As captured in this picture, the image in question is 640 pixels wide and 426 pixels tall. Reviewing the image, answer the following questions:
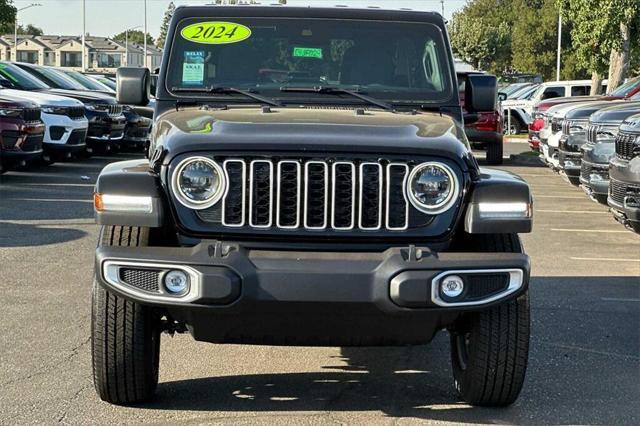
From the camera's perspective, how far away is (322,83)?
6.25m

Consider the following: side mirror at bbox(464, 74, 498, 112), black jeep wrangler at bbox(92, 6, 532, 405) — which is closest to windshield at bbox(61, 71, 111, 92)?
side mirror at bbox(464, 74, 498, 112)

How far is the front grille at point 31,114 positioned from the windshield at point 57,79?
18.4 feet

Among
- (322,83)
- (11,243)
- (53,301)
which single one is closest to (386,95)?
(322,83)

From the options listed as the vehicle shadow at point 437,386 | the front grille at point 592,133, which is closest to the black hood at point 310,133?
the vehicle shadow at point 437,386

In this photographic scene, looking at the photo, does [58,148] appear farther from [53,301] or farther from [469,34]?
[469,34]

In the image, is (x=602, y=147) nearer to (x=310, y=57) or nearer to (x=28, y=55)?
(x=310, y=57)

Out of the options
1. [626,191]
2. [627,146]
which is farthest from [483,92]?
[627,146]

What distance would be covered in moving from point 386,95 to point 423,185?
4.55 ft

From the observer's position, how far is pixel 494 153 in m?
22.5

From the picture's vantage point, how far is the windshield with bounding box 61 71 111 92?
23573 mm

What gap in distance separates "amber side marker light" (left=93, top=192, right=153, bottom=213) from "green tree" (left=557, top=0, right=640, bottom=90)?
80.4 ft

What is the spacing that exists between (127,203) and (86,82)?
1986cm

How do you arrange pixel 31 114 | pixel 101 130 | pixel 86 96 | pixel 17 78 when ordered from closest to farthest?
pixel 31 114 < pixel 17 78 < pixel 86 96 < pixel 101 130

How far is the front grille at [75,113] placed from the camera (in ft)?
60.1
